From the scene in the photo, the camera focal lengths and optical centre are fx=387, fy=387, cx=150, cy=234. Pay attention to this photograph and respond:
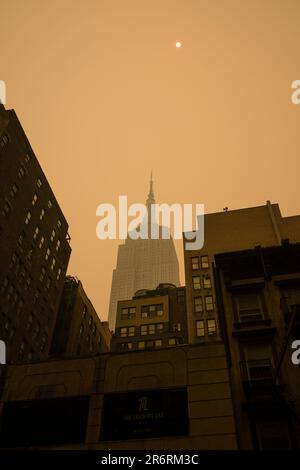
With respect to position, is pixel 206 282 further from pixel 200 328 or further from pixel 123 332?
pixel 123 332

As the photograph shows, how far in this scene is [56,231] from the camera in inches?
2516

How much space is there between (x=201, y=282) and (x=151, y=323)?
1776cm

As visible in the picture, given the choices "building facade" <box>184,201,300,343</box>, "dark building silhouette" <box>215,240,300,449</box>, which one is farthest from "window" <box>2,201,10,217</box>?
"dark building silhouette" <box>215,240,300,449</box>

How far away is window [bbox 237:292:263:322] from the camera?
20.1 meters

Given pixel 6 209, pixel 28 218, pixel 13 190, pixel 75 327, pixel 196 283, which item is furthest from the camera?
pixel 196 283

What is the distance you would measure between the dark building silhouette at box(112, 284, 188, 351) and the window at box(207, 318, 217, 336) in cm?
1284

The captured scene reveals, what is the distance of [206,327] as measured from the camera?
206ft

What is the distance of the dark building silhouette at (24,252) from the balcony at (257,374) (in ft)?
113

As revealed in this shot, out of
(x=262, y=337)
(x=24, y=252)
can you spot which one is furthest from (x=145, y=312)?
(x=262, y=337)

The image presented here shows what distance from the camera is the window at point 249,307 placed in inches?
790

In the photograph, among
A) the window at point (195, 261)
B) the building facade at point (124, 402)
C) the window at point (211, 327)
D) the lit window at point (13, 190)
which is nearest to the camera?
the building facade at point (124, 402)

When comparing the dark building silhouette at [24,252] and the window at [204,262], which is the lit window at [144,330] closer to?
the window at [204,262]

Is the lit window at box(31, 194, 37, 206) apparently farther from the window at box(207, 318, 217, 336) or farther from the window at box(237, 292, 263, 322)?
the window at box(237, 292, 263, 322)

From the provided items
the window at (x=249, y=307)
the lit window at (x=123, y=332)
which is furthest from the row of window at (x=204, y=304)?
the window at (x=249, y=307)
